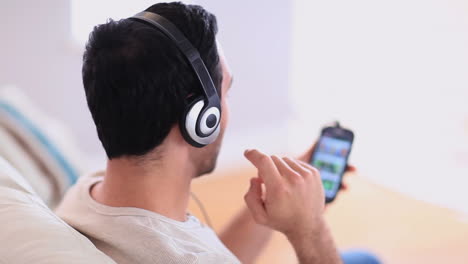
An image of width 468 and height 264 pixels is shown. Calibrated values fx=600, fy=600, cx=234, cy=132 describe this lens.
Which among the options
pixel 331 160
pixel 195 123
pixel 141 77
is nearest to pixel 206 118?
pixel 195 123

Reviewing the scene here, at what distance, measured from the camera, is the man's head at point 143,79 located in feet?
2.86

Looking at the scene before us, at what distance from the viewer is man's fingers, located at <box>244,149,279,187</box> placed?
3.20 ft

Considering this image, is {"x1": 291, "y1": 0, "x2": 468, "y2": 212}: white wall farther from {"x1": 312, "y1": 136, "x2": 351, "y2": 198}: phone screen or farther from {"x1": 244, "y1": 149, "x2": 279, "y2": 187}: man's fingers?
{"x1": 244, "y1": 149, "x2": 279, "y2": 187}: man's fingers

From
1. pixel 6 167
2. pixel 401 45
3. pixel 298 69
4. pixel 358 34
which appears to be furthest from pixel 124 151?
pixel 298 69

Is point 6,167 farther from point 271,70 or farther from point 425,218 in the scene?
point 271,70

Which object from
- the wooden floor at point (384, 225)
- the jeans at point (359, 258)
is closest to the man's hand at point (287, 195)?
the jeans at point (359, 258)

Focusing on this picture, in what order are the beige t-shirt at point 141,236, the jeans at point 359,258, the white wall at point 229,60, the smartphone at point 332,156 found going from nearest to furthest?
the beige t-shirt at point 141,236 → the smartphone at point 332,156 → the jeans at point 359,258 → the white wall at point 229,60

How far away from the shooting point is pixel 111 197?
96 centimetres

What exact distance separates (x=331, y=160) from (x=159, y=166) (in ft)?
1.44

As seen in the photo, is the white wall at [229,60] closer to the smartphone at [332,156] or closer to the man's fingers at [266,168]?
the smartphone at [332,156]

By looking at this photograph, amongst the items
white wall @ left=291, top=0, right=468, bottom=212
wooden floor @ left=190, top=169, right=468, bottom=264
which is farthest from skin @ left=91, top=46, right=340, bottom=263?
white wall @ left=291, top=0, right=468, bottom=212

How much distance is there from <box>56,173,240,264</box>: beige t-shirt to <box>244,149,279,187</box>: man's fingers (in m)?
0.14

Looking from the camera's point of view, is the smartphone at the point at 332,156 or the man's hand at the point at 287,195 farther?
the smartphone at the point at 332,156

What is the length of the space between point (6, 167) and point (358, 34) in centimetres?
178
